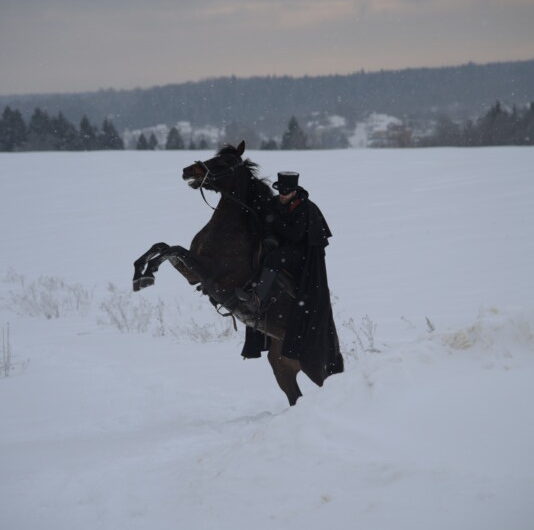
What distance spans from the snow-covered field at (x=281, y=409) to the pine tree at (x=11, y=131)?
62.1m

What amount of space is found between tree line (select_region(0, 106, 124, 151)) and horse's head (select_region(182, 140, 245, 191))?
6917cm

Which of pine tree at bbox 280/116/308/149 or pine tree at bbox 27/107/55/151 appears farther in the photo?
pine tree at bbox 280/116/308/149

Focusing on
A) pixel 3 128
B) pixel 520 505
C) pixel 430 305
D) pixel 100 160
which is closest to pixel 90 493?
pixel 520 505

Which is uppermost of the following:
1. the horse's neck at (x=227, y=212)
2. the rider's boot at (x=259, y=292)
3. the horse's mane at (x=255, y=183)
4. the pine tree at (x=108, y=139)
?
the pine tree at (x=108, y=139)

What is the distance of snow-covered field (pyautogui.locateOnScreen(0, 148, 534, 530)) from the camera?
2.78 m

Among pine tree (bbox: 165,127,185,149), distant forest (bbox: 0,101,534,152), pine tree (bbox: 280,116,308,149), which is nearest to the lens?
distant forest (bbox: 0,101,534,152)

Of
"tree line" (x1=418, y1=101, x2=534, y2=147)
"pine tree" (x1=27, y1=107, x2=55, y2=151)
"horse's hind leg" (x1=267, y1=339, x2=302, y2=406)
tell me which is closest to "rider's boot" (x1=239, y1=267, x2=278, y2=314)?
"horse's hind leg" (x1=267, y1=339, x2=302, y2=406)

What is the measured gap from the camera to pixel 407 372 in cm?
343

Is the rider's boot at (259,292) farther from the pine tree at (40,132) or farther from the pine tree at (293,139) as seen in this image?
the pine tree at (40,132)

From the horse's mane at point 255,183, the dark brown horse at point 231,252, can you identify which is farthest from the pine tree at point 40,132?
the dark brown horse at point 231,252

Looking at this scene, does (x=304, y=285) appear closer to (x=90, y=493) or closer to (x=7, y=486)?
(x=90, y=493)

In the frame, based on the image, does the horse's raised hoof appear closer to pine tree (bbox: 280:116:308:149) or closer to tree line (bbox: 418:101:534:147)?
pine tree (bbox: 280:116:308:149)

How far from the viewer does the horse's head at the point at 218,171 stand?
5258 millimetres

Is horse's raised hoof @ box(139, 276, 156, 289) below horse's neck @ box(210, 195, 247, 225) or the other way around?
below
